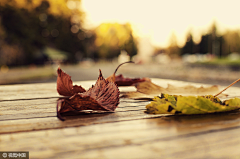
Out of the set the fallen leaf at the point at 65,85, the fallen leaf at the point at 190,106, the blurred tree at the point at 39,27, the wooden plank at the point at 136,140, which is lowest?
the wooden plank at the point at 136,140

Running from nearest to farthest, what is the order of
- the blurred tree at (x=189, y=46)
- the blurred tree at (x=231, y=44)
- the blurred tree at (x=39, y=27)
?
the blurred tree at (x=39, y=27)
the blurred tree at (x=231, y=44)
the blurred tree at (x=189, y=46)

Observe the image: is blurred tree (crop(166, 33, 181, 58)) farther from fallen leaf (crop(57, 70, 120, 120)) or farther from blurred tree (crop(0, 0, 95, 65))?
fallen leaf (crop(57, 70, 120, 120))

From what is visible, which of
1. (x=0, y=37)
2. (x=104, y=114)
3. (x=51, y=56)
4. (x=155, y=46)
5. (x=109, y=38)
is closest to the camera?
(x=104, y=114)

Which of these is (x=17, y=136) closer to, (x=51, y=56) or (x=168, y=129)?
(x=168, y=129)

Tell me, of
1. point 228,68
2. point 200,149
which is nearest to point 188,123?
point 200,149

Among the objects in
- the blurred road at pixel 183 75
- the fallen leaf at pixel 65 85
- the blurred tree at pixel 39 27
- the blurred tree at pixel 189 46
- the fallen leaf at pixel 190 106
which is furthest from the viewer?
the blurred tree at pixel 189 46

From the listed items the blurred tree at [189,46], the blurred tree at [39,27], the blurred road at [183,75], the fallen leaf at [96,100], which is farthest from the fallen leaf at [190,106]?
the blurred tree at [189,46]

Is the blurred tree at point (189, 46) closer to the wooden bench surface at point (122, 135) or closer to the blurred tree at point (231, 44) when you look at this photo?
the blurred tree at point (231, 44)
